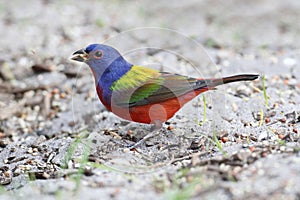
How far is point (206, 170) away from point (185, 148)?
0.81 meters

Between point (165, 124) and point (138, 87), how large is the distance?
61 centimetres

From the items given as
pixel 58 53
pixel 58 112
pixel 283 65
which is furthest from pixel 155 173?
pixel 58 53

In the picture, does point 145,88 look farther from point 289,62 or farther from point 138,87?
point 289,62

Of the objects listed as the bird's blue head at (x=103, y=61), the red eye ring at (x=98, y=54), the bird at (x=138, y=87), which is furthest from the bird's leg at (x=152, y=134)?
the red eye ring at (x=98, y=54)

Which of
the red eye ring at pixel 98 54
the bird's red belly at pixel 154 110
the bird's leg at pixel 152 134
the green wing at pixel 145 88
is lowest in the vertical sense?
the bird's leg at pixel 152 134

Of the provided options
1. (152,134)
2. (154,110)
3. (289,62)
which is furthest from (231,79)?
(289,62)

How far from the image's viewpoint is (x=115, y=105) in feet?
13.9

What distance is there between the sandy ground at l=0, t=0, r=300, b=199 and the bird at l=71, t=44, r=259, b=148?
0.28 metres

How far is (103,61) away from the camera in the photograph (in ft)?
14.0

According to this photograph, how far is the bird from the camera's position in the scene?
13.8 feet

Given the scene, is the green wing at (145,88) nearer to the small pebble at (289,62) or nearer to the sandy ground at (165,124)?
the sandy ground at (165,124)

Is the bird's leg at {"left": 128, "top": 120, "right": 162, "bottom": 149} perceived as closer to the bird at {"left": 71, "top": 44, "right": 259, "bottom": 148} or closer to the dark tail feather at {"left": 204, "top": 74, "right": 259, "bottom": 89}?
the bird at {"left": 71, "top": 44, "right": 259, "bottom": 148}

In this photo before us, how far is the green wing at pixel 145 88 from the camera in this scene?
420 cm

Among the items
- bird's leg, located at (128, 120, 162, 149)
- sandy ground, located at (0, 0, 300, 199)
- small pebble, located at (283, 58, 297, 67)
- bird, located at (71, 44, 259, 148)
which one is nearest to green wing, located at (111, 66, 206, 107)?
bird, located at (71, 44, 259, 148)
